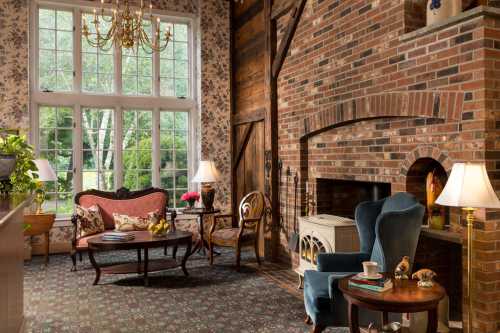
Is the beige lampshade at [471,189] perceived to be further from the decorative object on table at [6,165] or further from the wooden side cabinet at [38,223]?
the wooden side cabinet at [38,223]

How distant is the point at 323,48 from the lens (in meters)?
4.99

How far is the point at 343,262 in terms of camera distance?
3.66 meters

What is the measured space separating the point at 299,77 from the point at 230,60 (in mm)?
2689

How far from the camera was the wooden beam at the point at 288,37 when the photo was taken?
17.9 ft

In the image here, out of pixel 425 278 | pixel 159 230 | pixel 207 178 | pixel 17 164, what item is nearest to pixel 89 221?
pixel 159 230

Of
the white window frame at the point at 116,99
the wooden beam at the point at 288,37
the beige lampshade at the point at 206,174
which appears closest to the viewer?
the wooden beam at the point at 288,37

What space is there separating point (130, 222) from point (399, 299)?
4379 mm

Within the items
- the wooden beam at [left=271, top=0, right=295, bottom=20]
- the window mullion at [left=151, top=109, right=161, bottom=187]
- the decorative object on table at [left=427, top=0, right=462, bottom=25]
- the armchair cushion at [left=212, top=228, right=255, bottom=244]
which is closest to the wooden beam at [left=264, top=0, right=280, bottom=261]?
the wooden beam at [left=271, top=0, right=295, bottom=20]

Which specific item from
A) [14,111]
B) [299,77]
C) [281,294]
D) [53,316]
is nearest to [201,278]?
[281,294]

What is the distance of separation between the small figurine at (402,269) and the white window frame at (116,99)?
17.6ft

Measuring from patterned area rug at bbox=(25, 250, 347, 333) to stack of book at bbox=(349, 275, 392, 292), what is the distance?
938mm

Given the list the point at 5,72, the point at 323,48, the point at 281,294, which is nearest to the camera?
the point at 281,294

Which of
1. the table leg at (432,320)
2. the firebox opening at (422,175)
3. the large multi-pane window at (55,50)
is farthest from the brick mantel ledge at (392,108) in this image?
the large multi-pane window at (55,50)

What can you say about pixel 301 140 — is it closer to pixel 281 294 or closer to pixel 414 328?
pixel 281 294
